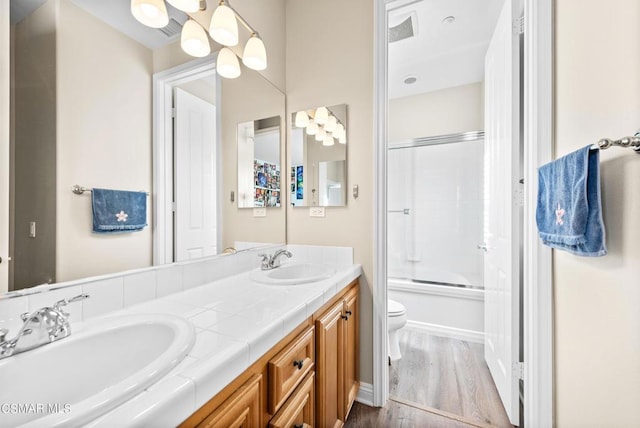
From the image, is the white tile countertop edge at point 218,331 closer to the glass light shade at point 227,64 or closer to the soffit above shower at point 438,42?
the glass light shade at point 227,64

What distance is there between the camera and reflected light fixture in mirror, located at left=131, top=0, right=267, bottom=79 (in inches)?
39.5

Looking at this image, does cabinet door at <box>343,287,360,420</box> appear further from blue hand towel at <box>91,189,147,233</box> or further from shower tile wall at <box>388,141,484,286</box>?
shower tile wall at <box>388,141,484,286</box>

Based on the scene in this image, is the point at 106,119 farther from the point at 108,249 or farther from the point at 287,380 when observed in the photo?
the point at 287,380

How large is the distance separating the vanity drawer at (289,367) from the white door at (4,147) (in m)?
0.74

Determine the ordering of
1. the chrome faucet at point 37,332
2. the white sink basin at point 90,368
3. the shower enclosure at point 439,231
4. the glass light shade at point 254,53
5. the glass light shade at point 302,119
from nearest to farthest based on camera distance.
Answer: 1. the white sink basin at point 90,368
2. the chrome faucet at point 37,332
3. the glass light shade at point 254,53
4. the glass light shade at point 302,119
5. the shower enclosure at point 439,231

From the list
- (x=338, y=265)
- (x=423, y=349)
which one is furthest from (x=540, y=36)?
(x=423, y=349)

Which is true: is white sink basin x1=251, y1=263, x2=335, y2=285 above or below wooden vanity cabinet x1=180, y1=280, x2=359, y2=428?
above

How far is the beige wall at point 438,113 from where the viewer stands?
2783 millimetres

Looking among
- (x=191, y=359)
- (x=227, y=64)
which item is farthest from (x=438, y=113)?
(x=191, y=359)

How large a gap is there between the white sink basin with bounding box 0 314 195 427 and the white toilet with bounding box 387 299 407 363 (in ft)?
5.27

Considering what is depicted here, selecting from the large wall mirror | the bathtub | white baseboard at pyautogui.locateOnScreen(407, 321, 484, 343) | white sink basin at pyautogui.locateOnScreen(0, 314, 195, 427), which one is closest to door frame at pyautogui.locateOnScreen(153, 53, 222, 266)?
the large wall mirror

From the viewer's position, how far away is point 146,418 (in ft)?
1.41

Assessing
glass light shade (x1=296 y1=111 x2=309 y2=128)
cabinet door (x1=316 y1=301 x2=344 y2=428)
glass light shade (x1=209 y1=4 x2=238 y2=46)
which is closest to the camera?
cabinet door (x1=316 y1=301 x2=344 y2=428)

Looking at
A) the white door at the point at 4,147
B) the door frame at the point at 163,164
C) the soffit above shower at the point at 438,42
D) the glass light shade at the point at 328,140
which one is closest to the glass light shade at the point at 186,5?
the door frame at the point at 163,164
